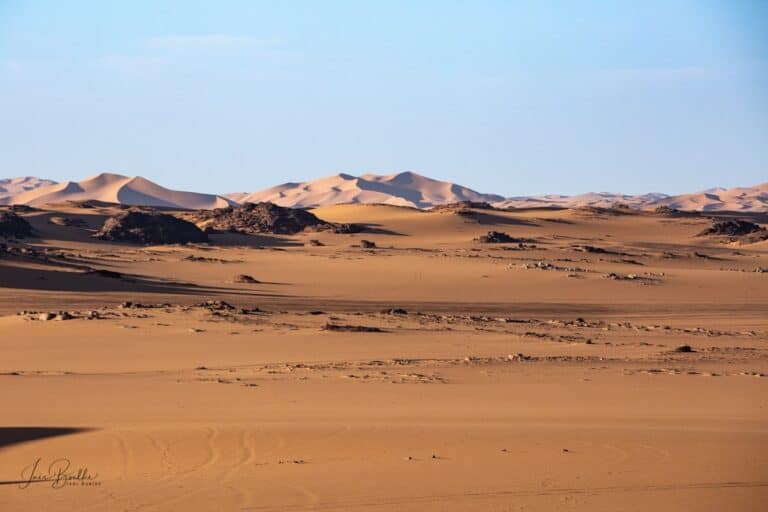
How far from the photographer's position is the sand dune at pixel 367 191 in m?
145

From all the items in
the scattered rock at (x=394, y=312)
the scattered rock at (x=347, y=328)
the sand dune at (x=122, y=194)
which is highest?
the sand dune at (x=122, y=194)

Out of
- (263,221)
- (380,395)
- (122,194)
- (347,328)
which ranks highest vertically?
(122,194)

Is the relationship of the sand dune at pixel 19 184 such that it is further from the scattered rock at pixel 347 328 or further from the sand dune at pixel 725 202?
the scattered rock at pixel 347 328

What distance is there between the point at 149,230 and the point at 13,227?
5005 mm

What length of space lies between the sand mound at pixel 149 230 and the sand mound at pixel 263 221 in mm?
4636

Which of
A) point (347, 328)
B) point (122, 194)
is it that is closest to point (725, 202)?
point (122, 194)

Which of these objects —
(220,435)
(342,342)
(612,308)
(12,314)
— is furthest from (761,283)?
(220,435)

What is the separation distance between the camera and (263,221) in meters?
51.4

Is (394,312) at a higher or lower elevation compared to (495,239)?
lower

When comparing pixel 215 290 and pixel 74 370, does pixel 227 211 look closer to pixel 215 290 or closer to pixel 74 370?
pixel 215 290

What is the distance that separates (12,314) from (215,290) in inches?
290

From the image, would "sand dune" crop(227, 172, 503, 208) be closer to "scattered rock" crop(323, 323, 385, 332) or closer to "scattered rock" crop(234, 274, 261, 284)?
"scattered rock" crop(234, 274, 261, 284)

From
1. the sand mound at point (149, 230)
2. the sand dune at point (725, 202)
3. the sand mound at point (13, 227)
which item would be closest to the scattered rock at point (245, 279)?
the sand mound at point (149, 230)

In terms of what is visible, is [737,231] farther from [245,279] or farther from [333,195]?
[333,195]
